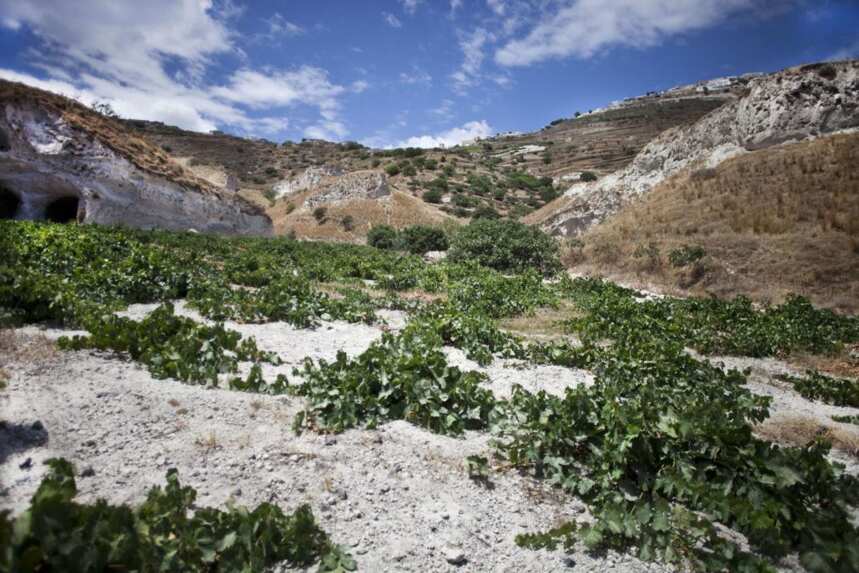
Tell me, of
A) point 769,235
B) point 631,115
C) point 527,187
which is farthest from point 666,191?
point 631,115

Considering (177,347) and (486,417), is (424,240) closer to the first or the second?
(177,347)

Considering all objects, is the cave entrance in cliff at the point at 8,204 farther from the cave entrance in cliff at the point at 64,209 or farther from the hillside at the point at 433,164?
the hillside at the point at 433,164

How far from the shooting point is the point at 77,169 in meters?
21.1

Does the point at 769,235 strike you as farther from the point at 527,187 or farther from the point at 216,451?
the point at 527,187

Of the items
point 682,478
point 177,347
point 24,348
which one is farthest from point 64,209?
point 682,478

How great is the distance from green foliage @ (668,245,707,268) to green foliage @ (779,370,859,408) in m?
10.2

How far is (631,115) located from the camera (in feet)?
287

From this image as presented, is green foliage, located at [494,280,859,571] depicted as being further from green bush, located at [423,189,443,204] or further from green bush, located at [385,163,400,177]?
green bush, located at [385,163,400,177]

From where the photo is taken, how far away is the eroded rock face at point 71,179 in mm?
19928

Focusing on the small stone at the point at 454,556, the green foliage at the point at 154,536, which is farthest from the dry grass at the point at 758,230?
the green foliage at the point at 154,536

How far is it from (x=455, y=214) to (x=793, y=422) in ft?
146

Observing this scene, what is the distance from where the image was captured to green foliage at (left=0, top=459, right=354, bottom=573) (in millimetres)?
2240

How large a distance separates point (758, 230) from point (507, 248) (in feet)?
30.8

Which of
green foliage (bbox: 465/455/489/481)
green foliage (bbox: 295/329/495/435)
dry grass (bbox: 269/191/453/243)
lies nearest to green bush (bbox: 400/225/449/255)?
dry grass (bbox: 269/191/453/243)
